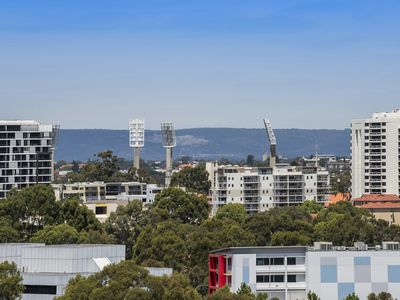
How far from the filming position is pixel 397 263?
3083 inches

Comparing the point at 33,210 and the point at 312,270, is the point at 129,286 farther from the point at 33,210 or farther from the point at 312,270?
the point at 33,210

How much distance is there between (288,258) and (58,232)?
1071 inches

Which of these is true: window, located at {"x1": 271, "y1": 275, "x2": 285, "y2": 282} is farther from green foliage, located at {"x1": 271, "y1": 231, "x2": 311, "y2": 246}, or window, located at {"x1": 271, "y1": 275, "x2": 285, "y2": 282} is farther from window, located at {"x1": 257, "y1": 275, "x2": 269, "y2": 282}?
green foliage, located at {"x1": 271, "y1": 231, "x2": 311, "y2": 246}

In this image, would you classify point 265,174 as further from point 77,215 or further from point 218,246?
point 218,246

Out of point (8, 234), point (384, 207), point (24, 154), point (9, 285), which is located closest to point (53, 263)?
point (9, 285)

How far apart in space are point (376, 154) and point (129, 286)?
13597 centimetres

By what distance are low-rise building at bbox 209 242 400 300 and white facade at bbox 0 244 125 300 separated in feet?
25.4

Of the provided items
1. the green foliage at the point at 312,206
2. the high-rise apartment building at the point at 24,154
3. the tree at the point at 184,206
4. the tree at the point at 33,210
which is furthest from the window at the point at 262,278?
the high-rise apartment building at the point at 24,154

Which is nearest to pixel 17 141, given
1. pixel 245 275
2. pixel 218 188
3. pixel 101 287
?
pixel 218 188

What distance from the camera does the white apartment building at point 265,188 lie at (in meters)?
178

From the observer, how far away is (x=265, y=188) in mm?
178250

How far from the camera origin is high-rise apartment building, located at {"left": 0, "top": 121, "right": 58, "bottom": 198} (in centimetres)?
17450

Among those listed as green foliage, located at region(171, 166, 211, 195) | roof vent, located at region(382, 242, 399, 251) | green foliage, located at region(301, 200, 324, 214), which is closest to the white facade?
roof vent, located at region(382, 242, 399, 251)

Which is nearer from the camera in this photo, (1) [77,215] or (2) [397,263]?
(2) [397,263]
